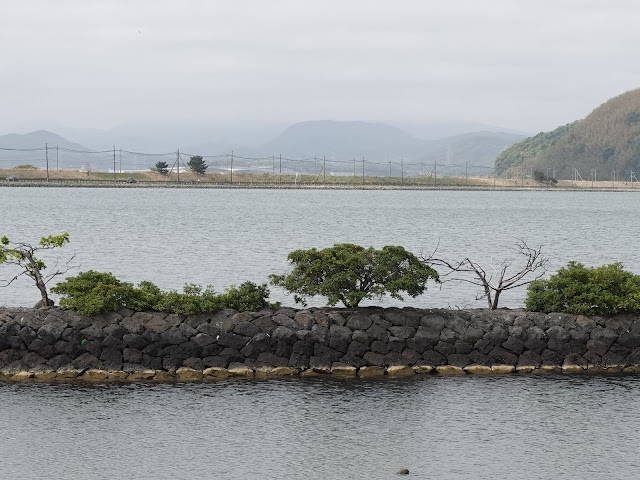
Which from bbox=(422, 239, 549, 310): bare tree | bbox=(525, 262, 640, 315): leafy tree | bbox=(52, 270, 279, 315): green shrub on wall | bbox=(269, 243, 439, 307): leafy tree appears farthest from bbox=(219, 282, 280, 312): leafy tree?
bbox=(525, 262, 640, 315): leafy tree

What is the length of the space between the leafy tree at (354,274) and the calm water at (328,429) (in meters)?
2.42

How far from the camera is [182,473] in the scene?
1541cm

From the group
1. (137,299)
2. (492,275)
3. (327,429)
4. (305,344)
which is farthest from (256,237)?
(327,429)

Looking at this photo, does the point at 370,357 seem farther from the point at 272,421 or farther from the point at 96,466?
the point at 96,466

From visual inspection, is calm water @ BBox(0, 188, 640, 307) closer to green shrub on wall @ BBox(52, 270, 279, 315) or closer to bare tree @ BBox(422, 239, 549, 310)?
bare tree @ BBox(422, 239, 549, 310)

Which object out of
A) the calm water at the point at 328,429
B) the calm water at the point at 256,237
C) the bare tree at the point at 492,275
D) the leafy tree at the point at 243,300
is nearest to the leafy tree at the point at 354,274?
the bare tree at the point at 492,275

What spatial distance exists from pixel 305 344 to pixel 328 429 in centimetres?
431

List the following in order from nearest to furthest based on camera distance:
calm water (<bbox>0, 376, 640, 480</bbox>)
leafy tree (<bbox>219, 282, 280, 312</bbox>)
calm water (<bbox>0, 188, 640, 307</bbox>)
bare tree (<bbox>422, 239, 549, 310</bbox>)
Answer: calm water (<bbox>0, 376, 640, 480</bbox>) → leafy tree (<bbox>219, 282, 280, 312</bbox>) → bare tree (<bbox>422, 239, 549, 310</bbox>) → calm water (<bbox>0, 188, 640, 307</bbox>)

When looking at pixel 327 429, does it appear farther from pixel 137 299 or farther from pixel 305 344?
pixel 137 299

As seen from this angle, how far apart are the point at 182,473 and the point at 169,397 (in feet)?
16.2

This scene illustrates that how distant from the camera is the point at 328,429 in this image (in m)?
18.1

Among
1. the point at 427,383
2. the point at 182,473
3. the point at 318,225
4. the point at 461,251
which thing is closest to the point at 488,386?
the point at 427,383

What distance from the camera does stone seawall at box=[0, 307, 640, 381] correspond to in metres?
21.8

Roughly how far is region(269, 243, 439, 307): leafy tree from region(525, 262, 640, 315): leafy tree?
9.12 ft
